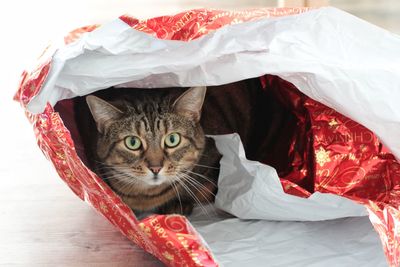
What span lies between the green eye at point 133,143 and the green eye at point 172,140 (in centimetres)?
6

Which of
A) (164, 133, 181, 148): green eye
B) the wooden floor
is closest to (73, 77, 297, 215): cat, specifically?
(164, 133, 181, 148): green eye

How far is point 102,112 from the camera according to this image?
122 centimetres

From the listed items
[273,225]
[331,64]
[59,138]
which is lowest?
[273,225]

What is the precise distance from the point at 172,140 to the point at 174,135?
1 centimetres

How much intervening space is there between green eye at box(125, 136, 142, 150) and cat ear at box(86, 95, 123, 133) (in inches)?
2.4

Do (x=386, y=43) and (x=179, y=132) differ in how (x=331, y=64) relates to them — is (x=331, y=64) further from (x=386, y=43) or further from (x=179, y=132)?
(x=179, y=132)

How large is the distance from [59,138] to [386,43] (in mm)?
632

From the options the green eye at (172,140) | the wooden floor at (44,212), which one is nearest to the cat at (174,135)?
the green eye at (172,140)

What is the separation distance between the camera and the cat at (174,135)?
1218 mm

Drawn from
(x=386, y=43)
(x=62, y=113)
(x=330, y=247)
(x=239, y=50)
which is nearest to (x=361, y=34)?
(x=386, y=43)

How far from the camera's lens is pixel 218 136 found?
133 centimetres

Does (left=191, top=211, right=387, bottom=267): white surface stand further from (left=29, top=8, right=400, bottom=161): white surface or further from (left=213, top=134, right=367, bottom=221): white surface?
(left=29, top=8, right=400, bottom=161): white surface

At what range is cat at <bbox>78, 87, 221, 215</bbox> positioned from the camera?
1.21 metres

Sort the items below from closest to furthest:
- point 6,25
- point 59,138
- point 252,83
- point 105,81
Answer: point 59,138
point 105,81
point 252,83
point 6,25
